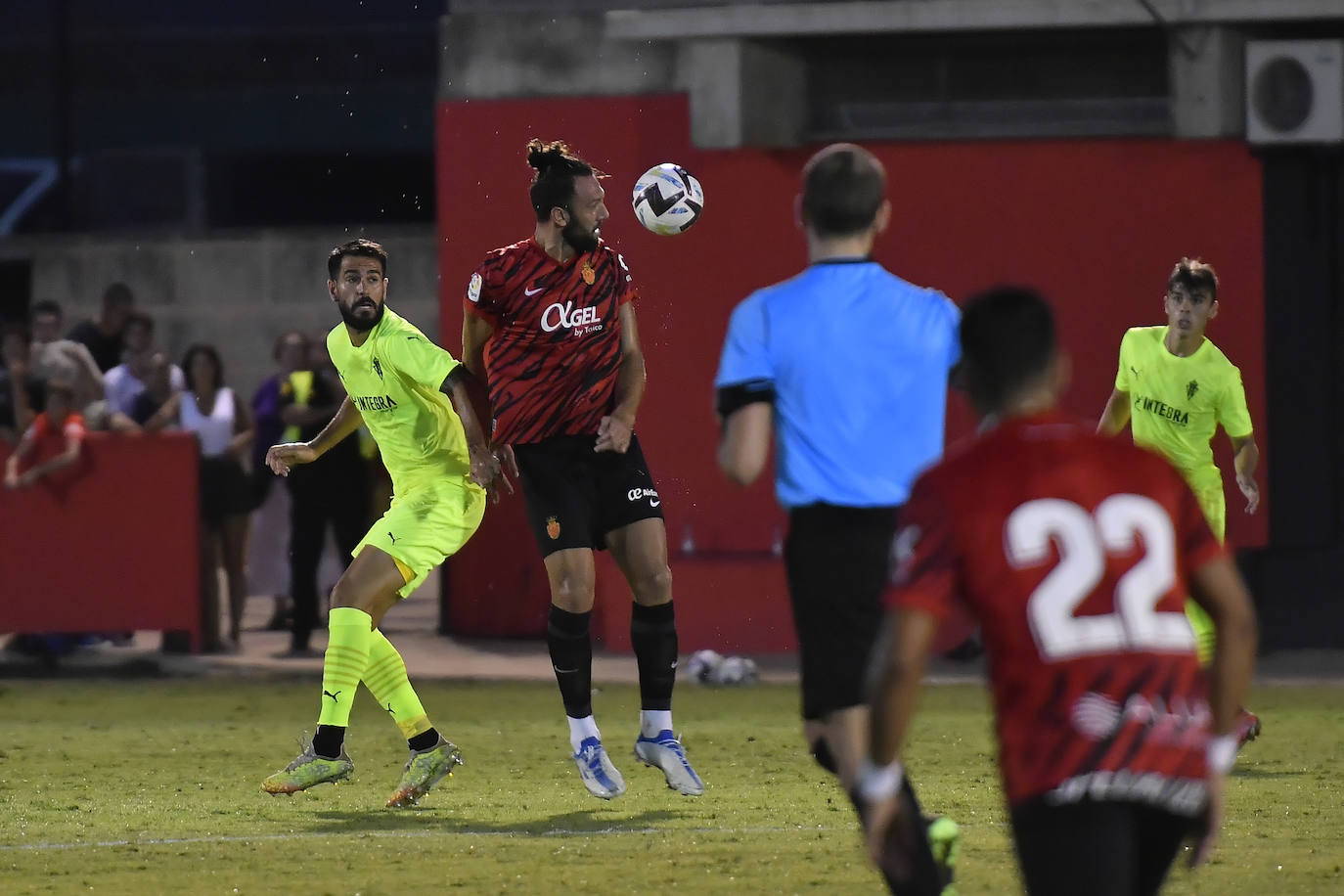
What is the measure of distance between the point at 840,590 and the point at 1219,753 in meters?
1.56

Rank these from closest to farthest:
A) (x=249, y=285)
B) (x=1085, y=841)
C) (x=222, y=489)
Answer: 1. (x=1085, y=841)
2. (x=222, y=489)
3. (x=249, y=285)

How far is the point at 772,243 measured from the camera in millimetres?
15000

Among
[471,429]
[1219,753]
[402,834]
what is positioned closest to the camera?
[1219,753]

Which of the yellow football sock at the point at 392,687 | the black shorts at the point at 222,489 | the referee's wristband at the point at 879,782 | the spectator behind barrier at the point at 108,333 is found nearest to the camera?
the referee's wristband at the point at 879,782

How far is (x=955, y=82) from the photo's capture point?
15516 millimetres

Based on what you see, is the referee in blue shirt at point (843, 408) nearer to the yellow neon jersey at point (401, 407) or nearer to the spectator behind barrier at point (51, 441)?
the yellow neon jersey at point (401, 407)

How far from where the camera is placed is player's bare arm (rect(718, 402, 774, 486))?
197 inches

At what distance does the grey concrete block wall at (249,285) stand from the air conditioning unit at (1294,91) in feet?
22.7

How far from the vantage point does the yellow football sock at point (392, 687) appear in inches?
341

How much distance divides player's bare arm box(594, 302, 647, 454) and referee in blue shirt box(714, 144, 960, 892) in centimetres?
288

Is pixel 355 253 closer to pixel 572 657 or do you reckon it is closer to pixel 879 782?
pixel 572 657

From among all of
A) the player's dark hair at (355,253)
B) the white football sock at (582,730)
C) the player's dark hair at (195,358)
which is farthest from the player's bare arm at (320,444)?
the player's dark hair at (195,358)

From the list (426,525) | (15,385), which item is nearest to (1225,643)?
(426,525)

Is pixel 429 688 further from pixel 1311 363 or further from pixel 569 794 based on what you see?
pixel 1311 363
